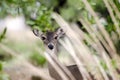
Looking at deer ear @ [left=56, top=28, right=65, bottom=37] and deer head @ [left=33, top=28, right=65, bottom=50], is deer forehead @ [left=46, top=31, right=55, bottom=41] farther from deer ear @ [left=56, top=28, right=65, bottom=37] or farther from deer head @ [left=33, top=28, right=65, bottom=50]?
deer ear @ [left=56, top=28, right=65, bottom=37]

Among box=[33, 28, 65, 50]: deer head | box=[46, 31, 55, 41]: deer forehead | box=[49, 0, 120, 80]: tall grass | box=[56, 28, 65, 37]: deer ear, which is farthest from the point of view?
box=[46, 31, 55, 41]: deer forehead

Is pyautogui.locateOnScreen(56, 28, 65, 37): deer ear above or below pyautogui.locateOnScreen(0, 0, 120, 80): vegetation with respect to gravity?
below

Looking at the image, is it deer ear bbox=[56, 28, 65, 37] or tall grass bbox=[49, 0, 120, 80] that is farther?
deer ear bbox=[56, 28, 65, 37]

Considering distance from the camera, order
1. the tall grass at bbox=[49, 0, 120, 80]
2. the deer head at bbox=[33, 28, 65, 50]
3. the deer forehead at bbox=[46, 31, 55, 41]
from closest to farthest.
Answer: the tall grass at bbox=[49, 0, 120, 80] < the deer head at bbox=[33, 28, 65, 50] < the deer forehead at bbox=[46, 31, 55, 41]

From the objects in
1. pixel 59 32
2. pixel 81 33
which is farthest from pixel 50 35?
pixel 81 33

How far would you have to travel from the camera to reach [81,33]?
3316 mm

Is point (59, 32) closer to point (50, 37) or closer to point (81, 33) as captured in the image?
point (50, 37)

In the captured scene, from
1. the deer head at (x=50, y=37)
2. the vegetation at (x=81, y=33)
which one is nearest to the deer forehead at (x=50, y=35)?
the deer head at (x=50, y=37)

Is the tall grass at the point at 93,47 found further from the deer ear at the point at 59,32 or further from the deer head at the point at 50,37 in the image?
the deer head at the point at 50,37

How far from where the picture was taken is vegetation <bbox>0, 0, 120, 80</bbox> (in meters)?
3.21

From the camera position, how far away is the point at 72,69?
525 centimetres

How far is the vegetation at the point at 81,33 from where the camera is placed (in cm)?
321

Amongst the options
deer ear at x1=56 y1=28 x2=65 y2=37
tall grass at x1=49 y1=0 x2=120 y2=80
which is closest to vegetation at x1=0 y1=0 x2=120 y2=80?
tall grass at x1=49 y1=0 x2=120 y2=80

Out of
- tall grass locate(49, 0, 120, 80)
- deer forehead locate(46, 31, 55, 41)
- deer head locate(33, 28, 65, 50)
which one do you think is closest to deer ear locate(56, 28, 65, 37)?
deer head locate(33, 28, 65, 50)
